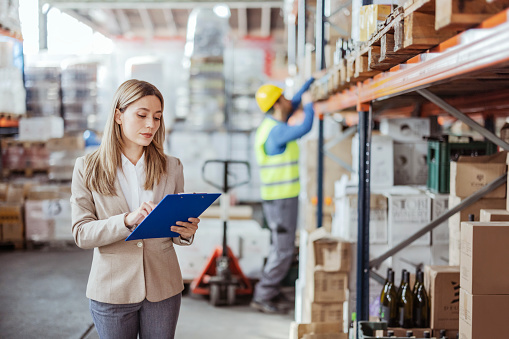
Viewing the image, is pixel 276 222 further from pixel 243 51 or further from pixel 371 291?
pixel 243 51

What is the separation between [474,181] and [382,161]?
112 cm

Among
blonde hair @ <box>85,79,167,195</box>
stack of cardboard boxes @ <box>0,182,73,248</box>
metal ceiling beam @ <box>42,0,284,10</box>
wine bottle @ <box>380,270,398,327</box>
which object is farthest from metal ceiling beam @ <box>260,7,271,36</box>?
blonde hair @ <box>85,79,167,195</box>

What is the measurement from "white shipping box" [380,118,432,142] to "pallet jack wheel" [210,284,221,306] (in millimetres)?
2265

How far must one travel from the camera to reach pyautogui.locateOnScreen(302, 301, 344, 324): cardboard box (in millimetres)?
3871

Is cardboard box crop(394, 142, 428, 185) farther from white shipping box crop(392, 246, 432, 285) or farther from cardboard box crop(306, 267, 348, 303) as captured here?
cardboard box crop(306, 267, 348, 303)

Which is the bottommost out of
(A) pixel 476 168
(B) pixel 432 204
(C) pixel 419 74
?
(B) pixel 432 204

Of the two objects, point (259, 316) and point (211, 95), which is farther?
point (211, 95)

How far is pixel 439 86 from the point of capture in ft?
11.8

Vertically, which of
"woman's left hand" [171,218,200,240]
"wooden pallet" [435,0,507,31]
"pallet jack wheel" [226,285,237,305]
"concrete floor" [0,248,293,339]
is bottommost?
"concrete floor" [0,248,293,339]

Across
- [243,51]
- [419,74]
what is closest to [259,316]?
[419,74]

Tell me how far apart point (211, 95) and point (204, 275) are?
6389 millimetres

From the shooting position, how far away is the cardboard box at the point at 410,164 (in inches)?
176

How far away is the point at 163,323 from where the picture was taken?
7.70ft

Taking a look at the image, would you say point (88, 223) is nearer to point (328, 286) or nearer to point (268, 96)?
point (328, 286)
